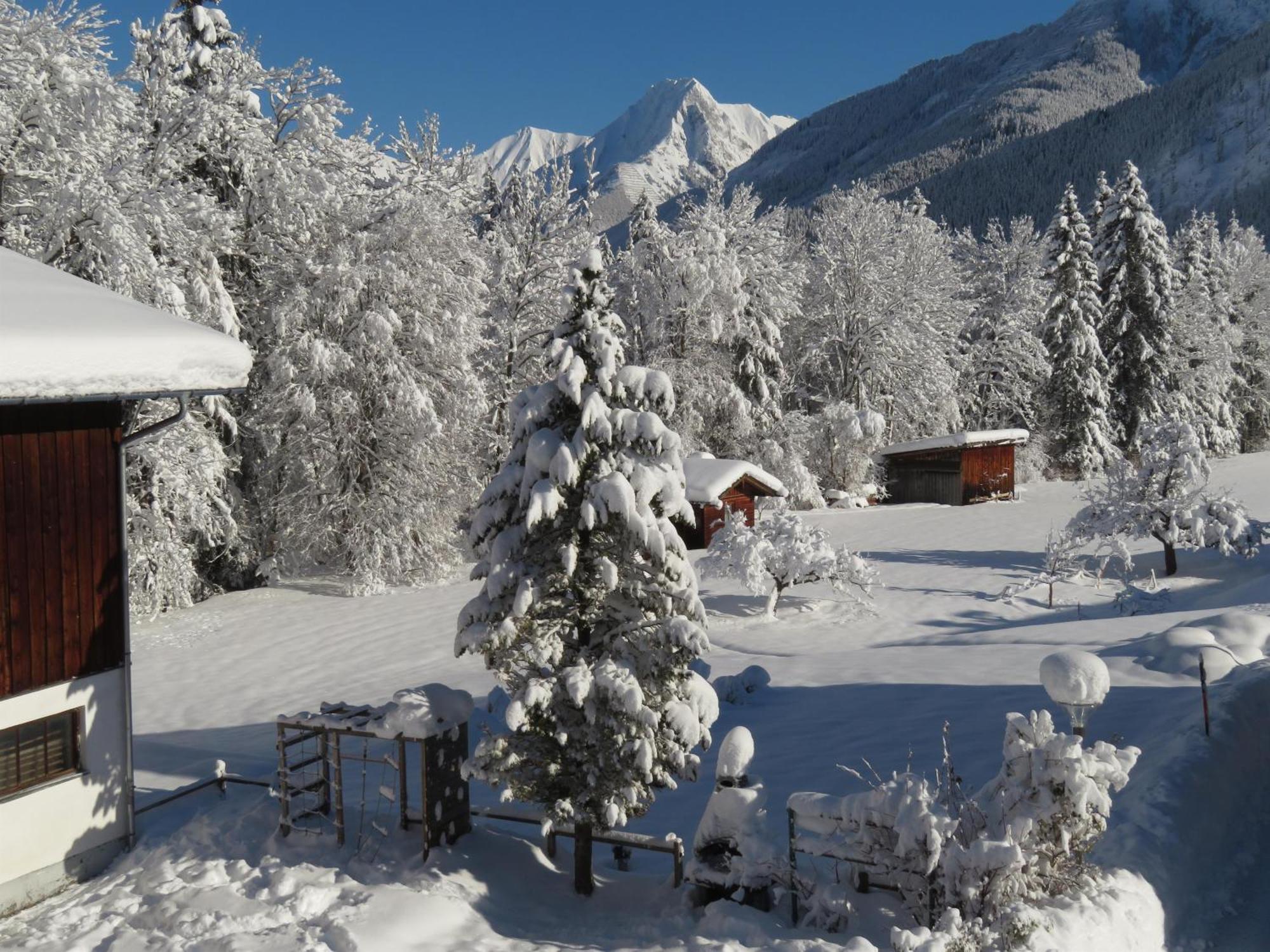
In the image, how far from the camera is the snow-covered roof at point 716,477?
103 ft

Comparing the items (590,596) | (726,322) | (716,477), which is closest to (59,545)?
(590,596)

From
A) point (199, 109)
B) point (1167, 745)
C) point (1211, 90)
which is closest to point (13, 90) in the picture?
point (199, 109)

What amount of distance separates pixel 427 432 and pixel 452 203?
774cm

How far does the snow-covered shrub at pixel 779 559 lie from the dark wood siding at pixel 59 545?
627 inches

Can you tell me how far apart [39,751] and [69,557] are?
190 cm

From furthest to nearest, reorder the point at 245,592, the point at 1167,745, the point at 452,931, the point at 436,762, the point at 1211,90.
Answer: the point at 1211,90, the point at 245,592, the point at 1167,745, the point at 436,762, the point at 452,931

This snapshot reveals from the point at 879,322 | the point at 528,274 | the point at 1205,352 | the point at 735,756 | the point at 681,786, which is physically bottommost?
the point at 681,786

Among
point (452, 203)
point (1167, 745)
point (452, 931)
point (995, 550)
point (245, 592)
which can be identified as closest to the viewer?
point (452, 931)

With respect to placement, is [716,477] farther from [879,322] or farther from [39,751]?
[39,751]

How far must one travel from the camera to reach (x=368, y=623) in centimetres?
2359

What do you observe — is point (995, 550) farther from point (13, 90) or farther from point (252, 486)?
point (13, 90)

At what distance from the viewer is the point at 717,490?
3156 cm

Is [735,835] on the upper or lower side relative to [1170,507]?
lower

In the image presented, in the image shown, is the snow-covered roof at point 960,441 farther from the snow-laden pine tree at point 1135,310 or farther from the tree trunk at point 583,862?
the tree trunk at point 583,862
